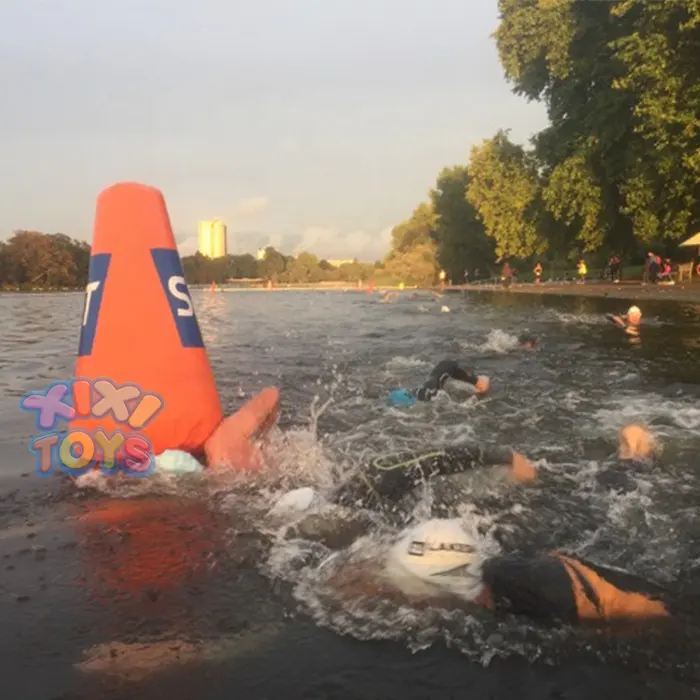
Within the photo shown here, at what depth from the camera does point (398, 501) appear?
528 cm

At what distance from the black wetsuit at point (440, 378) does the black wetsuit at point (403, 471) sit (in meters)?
3.38

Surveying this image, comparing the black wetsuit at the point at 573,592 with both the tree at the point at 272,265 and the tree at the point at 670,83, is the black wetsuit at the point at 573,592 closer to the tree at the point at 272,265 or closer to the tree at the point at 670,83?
the tree at the point at 670,83

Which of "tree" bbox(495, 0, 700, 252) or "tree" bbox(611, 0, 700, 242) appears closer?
"tree" bbox(611, 0, 700, 242)

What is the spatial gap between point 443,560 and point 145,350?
3.60 meters

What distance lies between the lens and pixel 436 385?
374 inches

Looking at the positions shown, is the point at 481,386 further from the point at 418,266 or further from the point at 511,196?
the point at 418,266

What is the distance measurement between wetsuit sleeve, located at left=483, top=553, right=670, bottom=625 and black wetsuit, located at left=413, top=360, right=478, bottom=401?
18.2 feet

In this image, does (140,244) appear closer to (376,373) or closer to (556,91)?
(376,373)

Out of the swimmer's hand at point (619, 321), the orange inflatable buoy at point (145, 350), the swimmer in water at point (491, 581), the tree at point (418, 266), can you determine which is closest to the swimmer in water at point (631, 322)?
the swimmer's hand at point (619, 321)

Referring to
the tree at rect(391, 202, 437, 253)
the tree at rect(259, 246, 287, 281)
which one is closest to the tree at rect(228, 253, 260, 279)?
the tree at rect(259, 246, 287, 281)

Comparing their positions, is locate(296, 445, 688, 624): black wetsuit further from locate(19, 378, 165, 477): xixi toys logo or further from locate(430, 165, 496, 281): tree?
locate(430, 165, 496, 281): tree

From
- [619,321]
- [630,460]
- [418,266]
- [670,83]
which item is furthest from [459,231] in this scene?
[630,460]

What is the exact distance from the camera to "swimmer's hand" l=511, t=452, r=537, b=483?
18.9ft

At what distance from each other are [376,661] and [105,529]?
2.42m
